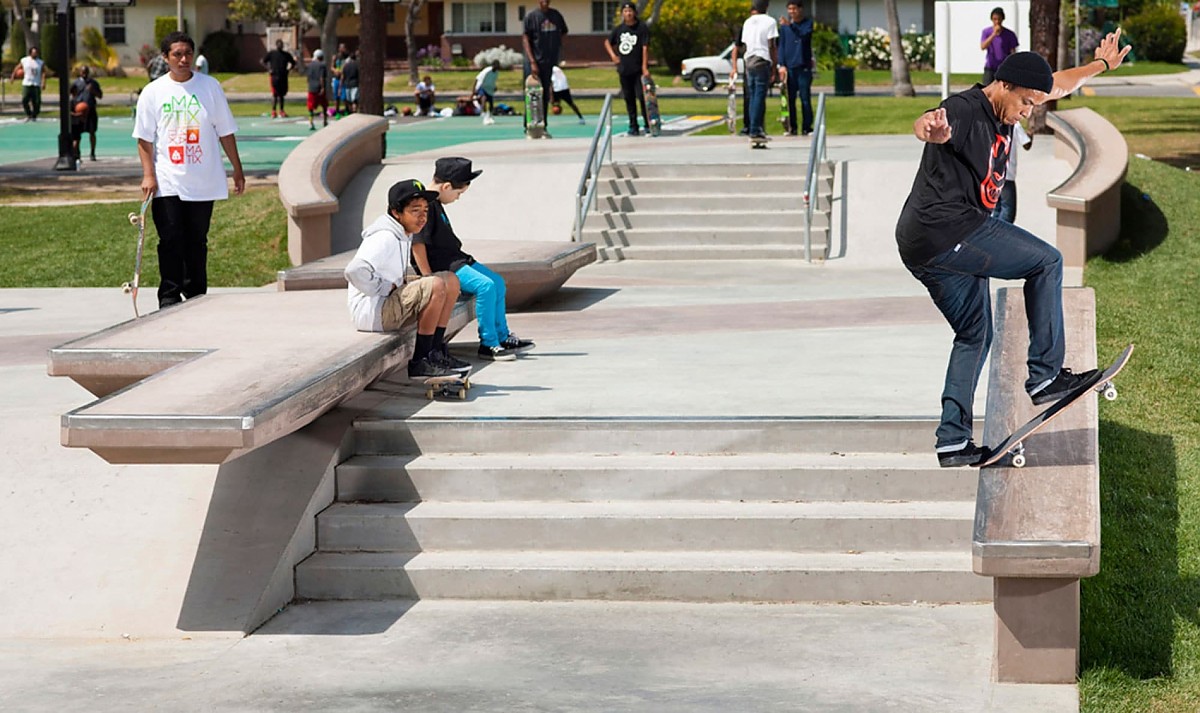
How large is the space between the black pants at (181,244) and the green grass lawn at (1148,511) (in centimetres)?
588

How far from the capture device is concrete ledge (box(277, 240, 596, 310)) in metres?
11.9

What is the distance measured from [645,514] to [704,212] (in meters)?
9.99

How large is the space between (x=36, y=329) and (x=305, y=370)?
5.75 m

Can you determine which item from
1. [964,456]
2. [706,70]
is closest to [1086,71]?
[964,456]

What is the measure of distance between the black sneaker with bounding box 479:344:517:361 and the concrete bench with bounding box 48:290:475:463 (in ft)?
1.04

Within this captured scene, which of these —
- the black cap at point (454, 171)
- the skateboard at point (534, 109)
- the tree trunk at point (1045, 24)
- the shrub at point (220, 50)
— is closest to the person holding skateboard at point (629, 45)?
the skateboard at point (534, 109)

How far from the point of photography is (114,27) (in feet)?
247

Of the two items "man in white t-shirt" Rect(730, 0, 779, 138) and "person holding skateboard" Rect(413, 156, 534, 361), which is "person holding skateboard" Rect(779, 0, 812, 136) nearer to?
"man in white t-shirt" Rect(730, 0, 779, 138)

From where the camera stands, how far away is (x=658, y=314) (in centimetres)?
1255

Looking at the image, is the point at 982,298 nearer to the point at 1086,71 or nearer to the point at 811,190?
the point at 1086,71

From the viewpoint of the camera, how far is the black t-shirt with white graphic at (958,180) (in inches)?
252

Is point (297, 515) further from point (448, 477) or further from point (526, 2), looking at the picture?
point (526, 2)

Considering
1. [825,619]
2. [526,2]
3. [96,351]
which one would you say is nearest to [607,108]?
[96,351]

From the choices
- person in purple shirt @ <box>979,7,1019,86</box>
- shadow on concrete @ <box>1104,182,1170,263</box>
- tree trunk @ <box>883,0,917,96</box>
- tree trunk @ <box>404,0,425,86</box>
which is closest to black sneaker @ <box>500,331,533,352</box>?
shadow on concrete @ <box>1104,182,1170,263</box>
